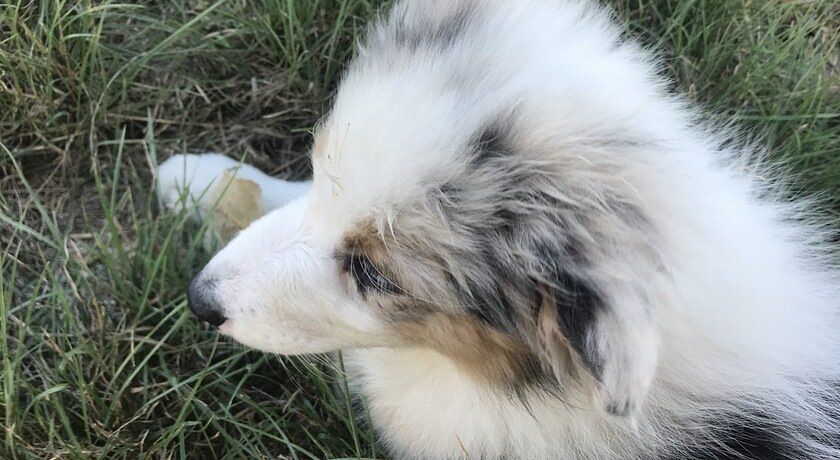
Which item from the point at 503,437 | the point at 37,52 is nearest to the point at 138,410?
the point at 503,437

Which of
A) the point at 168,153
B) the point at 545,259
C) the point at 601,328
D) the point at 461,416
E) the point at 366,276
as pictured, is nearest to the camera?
the point at 601,328

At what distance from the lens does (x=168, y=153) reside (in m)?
3.03

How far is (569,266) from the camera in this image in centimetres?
146

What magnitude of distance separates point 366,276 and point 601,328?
58 cm

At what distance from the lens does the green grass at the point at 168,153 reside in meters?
2.33

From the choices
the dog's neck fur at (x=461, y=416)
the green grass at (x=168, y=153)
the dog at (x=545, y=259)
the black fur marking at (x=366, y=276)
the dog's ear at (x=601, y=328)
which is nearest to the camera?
the dog's ear at (x=601, y=328)

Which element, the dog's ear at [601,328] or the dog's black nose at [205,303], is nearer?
the dog's ear at [601,328]

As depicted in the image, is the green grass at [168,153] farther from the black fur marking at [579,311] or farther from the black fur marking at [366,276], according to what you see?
→ the black fur marking at [579,311]

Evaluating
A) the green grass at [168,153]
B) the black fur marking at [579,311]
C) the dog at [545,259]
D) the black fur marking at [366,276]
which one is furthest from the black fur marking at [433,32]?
the green grass at [168,153]

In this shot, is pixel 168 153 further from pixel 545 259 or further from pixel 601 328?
pixel 601 328

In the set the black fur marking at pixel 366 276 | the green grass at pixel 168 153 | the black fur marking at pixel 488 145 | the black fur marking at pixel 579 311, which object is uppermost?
the black fur marking at pixel 488 145

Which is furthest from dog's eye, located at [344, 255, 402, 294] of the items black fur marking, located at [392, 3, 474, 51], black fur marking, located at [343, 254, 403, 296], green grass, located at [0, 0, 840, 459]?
green grass, located at [0, 0, 840, 459]

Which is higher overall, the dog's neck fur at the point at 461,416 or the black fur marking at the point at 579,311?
the black fur marking at the point at 579,311

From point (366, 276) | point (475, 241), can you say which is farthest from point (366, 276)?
point (475, 241)
